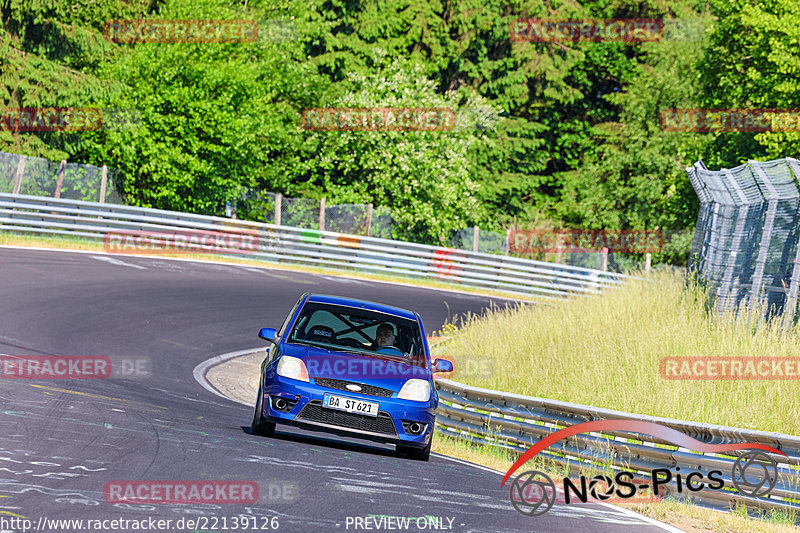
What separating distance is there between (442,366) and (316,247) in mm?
21788

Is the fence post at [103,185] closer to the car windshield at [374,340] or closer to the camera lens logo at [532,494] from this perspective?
the car windshield at [374,340]

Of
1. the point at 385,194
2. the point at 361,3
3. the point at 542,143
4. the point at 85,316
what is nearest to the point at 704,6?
the point at 542,143

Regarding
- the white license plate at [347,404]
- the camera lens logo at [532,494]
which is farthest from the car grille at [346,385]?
the camera lens logo at [532,494]

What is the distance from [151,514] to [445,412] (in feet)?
26.9

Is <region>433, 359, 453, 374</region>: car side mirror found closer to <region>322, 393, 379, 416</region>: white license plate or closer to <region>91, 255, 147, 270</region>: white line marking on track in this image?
<region>322, 393, 379, 416</region>: white license plate

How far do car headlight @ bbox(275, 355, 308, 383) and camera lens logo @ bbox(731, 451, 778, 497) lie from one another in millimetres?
4033

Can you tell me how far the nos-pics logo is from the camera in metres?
9.88

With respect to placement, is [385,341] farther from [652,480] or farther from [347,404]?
Answer: [652,480]

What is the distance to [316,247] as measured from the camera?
109ft

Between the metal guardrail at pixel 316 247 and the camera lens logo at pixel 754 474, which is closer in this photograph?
the camera lens logo at pixel 754 474

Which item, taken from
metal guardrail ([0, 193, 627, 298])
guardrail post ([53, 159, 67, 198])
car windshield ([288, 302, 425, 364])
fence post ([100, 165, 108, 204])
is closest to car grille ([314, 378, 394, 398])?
car windshield ([288, 302, 425, 364])

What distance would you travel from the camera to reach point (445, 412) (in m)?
14.9

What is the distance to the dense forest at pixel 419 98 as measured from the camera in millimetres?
34625

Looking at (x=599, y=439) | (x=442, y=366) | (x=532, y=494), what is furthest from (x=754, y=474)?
(x=442, y=366)
